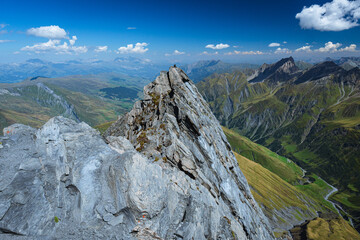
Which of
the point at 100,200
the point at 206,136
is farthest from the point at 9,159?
the point at 206,136

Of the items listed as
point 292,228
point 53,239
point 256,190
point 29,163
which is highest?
point 29,163

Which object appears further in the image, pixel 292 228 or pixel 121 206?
pixel 292 228

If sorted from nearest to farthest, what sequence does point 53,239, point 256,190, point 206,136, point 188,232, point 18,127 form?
point 53,239
point 188,232
point 18,127
point 206,136
point 256,190

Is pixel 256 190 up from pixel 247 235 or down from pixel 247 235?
down

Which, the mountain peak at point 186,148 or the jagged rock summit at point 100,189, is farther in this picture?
the mountain peak at point 186,148

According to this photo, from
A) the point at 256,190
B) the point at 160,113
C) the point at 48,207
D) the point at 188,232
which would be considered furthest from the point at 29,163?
the point at 256,190

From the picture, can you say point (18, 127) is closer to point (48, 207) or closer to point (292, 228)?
point (48, 207)

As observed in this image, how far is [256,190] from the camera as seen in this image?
135 metres

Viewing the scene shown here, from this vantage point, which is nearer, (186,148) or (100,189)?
(100,189)

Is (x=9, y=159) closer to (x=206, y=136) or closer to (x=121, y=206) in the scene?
(x=121, y=206)

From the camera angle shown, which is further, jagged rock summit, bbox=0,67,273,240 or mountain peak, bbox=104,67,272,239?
mountain peak, bbox=104,67,272,239

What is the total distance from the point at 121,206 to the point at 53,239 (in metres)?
6.44

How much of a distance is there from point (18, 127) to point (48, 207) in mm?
15545

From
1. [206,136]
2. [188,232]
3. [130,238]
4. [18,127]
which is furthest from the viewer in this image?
[206,136]
